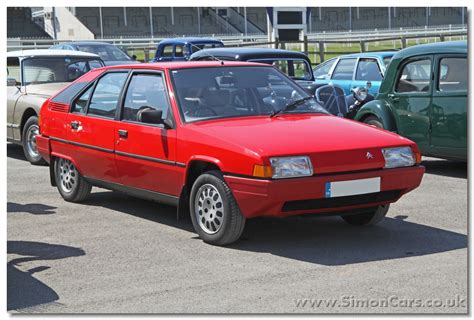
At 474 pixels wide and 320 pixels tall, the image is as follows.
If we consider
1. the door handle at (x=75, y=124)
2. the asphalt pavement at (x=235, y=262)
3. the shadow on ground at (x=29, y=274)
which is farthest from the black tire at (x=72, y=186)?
the shadow on ground at (x=29, y=274)

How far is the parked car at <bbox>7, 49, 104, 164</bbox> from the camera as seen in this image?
12431 millimetres

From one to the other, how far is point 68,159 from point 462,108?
15.1 feet

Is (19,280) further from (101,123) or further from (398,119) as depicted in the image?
(398,119)

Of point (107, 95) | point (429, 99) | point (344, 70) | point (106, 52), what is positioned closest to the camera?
point (107, 95)

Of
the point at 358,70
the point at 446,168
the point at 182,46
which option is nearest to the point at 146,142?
the point at 446,168

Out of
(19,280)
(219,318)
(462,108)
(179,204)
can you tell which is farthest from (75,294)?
(462,108)

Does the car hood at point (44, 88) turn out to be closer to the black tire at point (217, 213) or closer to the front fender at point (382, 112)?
the front fender at point (382, 112)

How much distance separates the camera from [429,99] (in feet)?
35.6

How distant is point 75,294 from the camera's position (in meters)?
5.62

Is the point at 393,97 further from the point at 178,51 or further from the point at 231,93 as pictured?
the point at 178,51

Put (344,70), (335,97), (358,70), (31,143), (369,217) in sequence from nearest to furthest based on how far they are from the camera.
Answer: (369,217) < (31,143) < (335,97) < (358,70) < (344,70)

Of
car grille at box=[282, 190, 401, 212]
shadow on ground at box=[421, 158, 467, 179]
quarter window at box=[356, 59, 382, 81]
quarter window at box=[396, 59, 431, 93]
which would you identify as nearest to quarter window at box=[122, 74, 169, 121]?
car grille at box=[282, 190, 401, 212]

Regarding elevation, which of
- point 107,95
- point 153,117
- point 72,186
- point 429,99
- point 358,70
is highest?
point 107,95

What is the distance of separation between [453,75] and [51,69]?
5990mm
